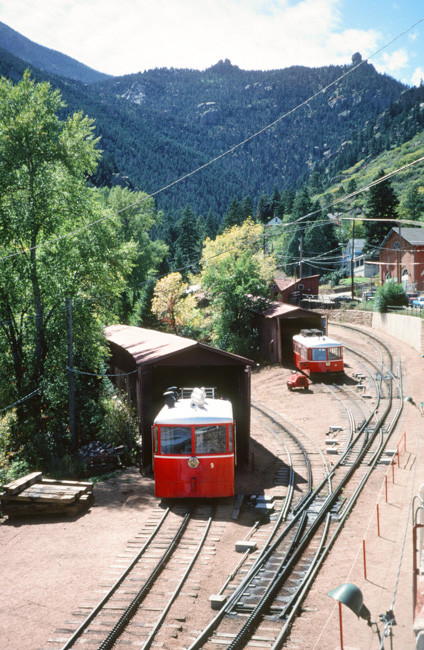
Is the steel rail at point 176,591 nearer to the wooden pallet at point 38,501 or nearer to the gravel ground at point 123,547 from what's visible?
the gravel ground at point 123,547

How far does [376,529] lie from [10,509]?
9.89m

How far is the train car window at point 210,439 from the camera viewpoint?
47.4ft

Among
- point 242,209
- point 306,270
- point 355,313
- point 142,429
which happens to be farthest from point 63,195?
point 242,209

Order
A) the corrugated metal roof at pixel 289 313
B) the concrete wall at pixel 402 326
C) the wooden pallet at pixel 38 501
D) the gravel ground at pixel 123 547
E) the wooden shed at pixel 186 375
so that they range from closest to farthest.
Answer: the gravel ground at pixel 123 547, the wooden pallet at pixel 38 501, the wooden shed at pixel 186 375, the concrete wall at pixel 402 326, the corrugated metal roof at pixel 289 313

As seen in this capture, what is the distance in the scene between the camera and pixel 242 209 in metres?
106

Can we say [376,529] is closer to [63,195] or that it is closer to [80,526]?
[80,526]

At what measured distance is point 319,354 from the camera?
3281 centimetres

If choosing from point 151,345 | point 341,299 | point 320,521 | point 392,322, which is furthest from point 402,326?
point 320,521

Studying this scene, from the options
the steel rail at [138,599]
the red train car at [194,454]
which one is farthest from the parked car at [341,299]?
the steel rail at [138,599]

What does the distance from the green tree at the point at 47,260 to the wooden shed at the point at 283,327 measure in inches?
645

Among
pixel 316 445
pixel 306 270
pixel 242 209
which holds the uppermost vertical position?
pixel 242 209

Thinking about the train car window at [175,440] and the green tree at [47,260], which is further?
the green tree at [47,260]

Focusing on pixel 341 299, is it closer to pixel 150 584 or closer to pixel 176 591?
pixel 150 584

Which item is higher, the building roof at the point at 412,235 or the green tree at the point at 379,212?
the green tree at the point at 379,212
